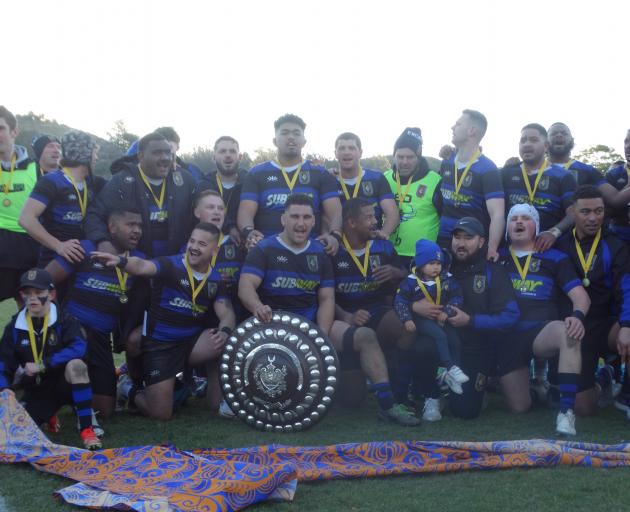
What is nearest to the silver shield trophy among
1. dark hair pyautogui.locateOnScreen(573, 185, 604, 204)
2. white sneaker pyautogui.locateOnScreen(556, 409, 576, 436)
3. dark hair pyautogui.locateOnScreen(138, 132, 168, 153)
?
white sneaker pyautogui.locateOnScreen(556, 409, 576, 436)

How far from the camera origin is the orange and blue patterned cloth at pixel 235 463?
339 cm

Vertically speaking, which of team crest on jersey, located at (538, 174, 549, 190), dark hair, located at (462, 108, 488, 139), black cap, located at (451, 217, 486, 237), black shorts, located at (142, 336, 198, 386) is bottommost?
black shorts, located at (142, 336, 198, 386)

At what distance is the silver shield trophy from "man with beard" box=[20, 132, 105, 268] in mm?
1789

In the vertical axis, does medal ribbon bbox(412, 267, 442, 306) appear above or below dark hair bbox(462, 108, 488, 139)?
below

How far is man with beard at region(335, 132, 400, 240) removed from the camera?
6035 millimetres

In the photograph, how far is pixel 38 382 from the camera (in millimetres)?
4680

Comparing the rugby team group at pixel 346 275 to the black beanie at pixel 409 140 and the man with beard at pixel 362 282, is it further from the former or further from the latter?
the black beanie at pixel 409 140

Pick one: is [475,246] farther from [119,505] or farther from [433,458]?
[119,505]

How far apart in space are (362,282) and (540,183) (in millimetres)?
1718

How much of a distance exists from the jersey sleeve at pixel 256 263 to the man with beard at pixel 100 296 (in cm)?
90

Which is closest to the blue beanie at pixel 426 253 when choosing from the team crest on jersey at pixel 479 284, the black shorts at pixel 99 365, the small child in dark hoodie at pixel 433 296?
the small child in dark hoodie at pixel 433 296

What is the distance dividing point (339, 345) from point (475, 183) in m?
1.82

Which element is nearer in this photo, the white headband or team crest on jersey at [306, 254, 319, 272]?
team crest on jersey at [306, 254, 319, 272]

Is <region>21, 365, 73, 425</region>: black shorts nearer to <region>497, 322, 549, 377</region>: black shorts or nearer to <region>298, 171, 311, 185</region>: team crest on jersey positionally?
<region>298, 171, 311, 185</region>: team crest on jersey
